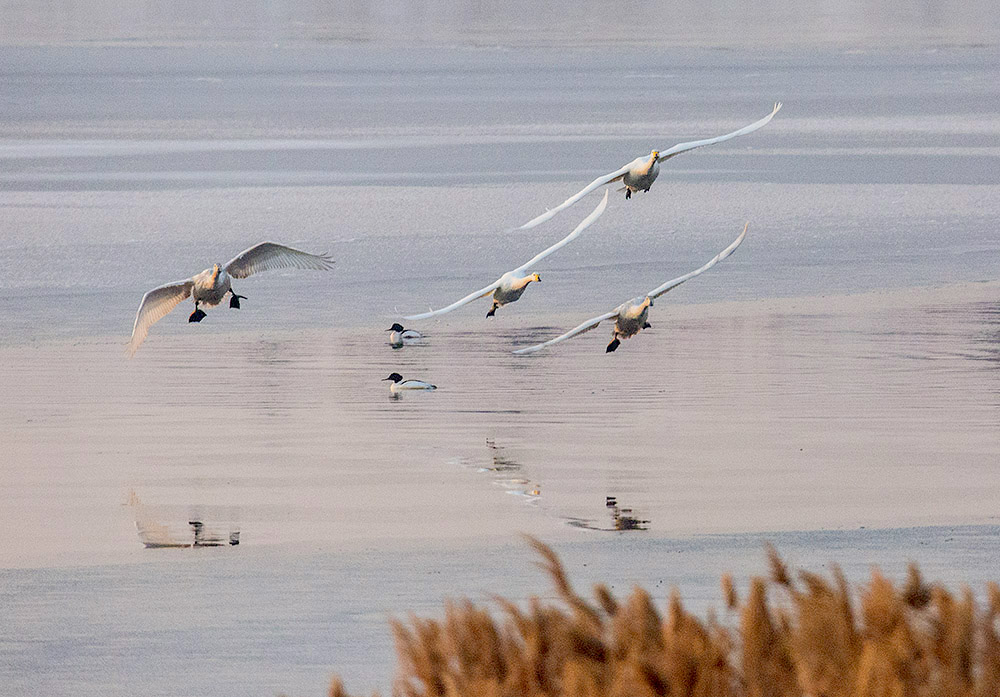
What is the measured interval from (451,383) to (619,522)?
11.7ft

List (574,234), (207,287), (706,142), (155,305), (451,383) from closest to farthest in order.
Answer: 1. (574,234)
2. (706,142)
3. (207,287)
4. (155,305)
5. (451,383)

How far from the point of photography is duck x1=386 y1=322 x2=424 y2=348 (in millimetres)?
11969

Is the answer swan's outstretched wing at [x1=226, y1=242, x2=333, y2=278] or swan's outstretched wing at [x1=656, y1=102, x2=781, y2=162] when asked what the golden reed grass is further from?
swan's outstretched wing at [x1=226, y1=242, x2=333, y2=278]

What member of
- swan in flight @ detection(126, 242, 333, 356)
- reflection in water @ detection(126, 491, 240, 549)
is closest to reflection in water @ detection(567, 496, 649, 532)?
reflection in water @ detection(126, 491, 240, 549)

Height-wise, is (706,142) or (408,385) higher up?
(706,142)

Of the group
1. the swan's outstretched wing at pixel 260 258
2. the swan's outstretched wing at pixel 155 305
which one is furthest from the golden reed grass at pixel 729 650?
the swan's outstretched wing at pixel 260 258

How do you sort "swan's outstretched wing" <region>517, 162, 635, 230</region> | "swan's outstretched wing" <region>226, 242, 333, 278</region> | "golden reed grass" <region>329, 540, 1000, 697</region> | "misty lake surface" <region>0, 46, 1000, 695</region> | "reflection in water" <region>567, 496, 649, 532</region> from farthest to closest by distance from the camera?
"swan's outstretched wing" <region>226, 242, 333, 278</region> < "swan's outstretched wing" <region>517, 162, 635, 230</region> < "reflection in water" <region>567, 496, 649, 532</region> < "misty lake surface" <region>0, 46, 1000, 695</region> < "golden reed grass" <region>329, 540, 1000, 697</region>

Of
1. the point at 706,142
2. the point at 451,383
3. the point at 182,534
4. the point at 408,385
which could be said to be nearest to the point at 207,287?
the point at 408,385

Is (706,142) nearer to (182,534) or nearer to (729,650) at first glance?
(182,534)

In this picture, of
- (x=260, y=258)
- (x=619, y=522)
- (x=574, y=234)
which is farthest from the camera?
(x=260, y=258)

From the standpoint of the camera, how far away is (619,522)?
7.45 meters

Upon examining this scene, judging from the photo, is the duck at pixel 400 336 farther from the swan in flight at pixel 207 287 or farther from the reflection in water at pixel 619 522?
the reflection in water at pixel 619 522

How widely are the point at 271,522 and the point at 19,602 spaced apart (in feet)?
4.45

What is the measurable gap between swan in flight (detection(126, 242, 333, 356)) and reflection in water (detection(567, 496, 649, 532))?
357cm
